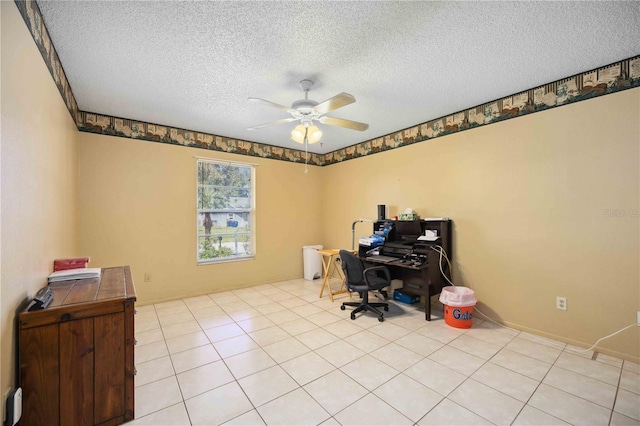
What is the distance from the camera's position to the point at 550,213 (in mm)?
2680

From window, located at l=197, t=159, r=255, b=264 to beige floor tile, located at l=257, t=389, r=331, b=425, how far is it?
2.94 metres

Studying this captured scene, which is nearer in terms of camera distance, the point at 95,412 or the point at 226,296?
the point at 95,412

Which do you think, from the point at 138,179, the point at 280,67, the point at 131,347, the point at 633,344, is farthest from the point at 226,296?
the point at 633,344

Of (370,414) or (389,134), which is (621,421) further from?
(389,134)

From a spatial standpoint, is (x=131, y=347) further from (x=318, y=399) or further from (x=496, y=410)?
(x=496, y=410)

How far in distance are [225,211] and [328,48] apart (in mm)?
3259

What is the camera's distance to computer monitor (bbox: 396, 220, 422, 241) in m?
3.71

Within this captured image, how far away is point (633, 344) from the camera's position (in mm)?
2234

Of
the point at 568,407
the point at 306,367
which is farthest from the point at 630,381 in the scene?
the point at 306,367

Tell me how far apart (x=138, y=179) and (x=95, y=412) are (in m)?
2.99

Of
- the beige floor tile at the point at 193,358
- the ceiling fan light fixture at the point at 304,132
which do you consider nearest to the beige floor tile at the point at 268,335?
the beige floor tile at the point at 193,358

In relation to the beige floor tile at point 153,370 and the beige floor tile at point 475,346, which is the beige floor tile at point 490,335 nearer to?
the beige floor tile at point 475,346

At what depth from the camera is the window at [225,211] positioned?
4.29 m

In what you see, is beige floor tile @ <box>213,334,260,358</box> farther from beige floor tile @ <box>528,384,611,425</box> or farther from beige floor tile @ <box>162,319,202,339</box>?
beige floor tile @ <box>528,384,611,425</box>
